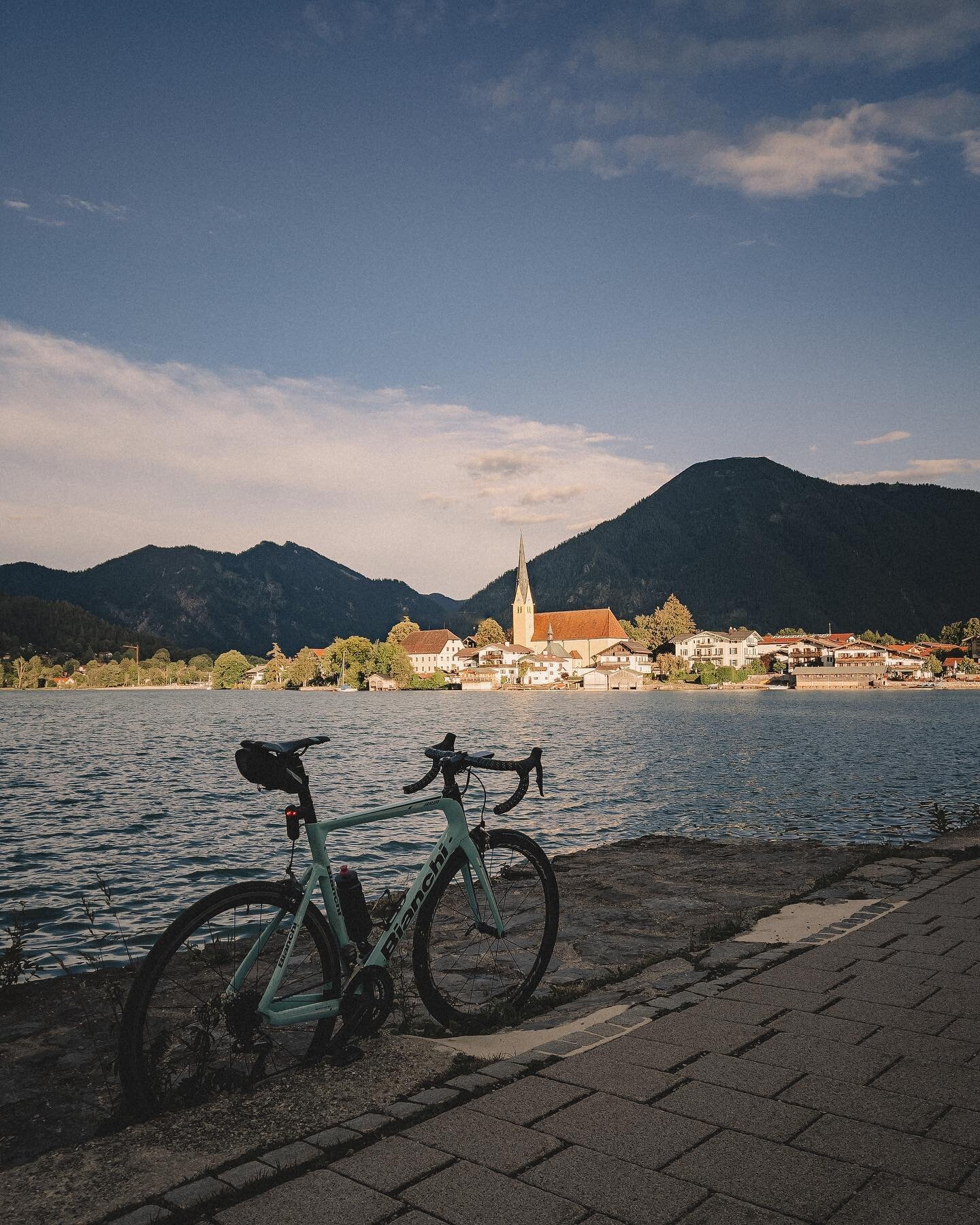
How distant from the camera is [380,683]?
19175cm

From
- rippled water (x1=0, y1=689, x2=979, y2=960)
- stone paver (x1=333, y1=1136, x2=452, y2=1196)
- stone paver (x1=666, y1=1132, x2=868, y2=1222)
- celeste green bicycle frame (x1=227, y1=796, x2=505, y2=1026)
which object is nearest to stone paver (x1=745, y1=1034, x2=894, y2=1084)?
stone paver (x1=666, y1=1132, x2=868, y2=1222)

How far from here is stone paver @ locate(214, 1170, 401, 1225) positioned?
2.94m

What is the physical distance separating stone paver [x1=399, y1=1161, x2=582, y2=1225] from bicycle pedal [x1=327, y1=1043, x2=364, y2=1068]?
1.41m

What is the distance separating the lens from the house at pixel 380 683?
191000 millimetres

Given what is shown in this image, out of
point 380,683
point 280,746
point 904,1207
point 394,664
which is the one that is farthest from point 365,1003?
point 380,683

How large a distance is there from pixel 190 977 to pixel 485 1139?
1920 millimetres

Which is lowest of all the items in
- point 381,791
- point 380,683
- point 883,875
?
point 380,683

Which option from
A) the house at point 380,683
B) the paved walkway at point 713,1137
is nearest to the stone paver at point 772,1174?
the paved walkway at point 713,1137

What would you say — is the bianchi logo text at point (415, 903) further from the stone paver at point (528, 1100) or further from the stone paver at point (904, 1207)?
the stone paver at point (904, 1207)

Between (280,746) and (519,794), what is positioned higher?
(280,746)

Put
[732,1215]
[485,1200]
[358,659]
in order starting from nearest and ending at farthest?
[732,1215], [485,1200], [358,659]

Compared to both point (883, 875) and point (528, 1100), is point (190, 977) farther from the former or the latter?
point (883, 875)

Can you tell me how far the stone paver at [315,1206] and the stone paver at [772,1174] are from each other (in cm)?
105

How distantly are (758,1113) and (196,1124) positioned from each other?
7.74 feet
